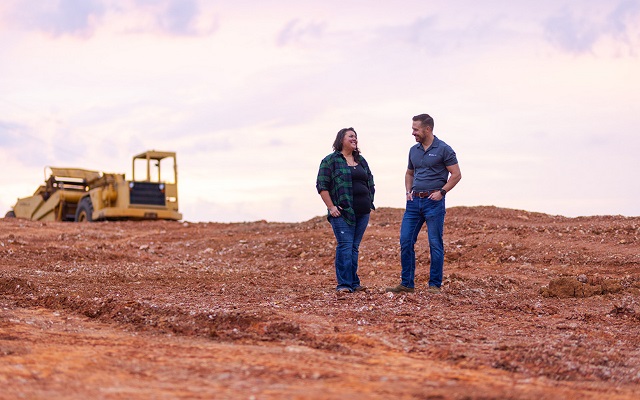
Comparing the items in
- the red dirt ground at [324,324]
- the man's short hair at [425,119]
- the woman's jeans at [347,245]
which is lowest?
the red dirt ground at [324,324]

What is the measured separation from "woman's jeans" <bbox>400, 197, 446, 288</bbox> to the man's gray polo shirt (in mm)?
179

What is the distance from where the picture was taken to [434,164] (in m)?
9.23

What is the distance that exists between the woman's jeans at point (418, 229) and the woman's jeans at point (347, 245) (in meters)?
0.49

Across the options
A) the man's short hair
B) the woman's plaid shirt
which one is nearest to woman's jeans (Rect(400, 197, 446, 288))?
the woman's plaid shirt

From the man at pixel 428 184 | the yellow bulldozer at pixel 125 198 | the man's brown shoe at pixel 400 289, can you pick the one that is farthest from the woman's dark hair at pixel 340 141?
the yellow bulldozer at pixel 125 198

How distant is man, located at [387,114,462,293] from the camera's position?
9.22 m

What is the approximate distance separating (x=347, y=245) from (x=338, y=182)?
714 mm

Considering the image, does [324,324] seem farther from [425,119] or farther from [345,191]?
[425,119]

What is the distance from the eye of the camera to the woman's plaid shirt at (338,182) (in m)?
9.23

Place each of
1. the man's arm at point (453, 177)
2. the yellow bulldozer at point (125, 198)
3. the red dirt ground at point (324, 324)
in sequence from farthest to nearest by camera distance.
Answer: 1. the yellow bulldozer at point (125, 198)
2. the man's arm at point (453, 177)
3. the red dirt ground at point (324, 324)

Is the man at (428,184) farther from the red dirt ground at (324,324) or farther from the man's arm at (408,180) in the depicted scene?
the red dirt ground at (324,324)

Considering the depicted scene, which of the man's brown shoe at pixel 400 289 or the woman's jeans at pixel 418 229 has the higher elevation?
the woman's jeans at pixel 418 229

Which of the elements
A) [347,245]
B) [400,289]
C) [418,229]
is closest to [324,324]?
[347,245]

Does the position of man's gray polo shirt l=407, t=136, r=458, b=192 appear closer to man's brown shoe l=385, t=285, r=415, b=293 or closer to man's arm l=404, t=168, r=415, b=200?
man's arm l=404, t=168, r=415, b=200
